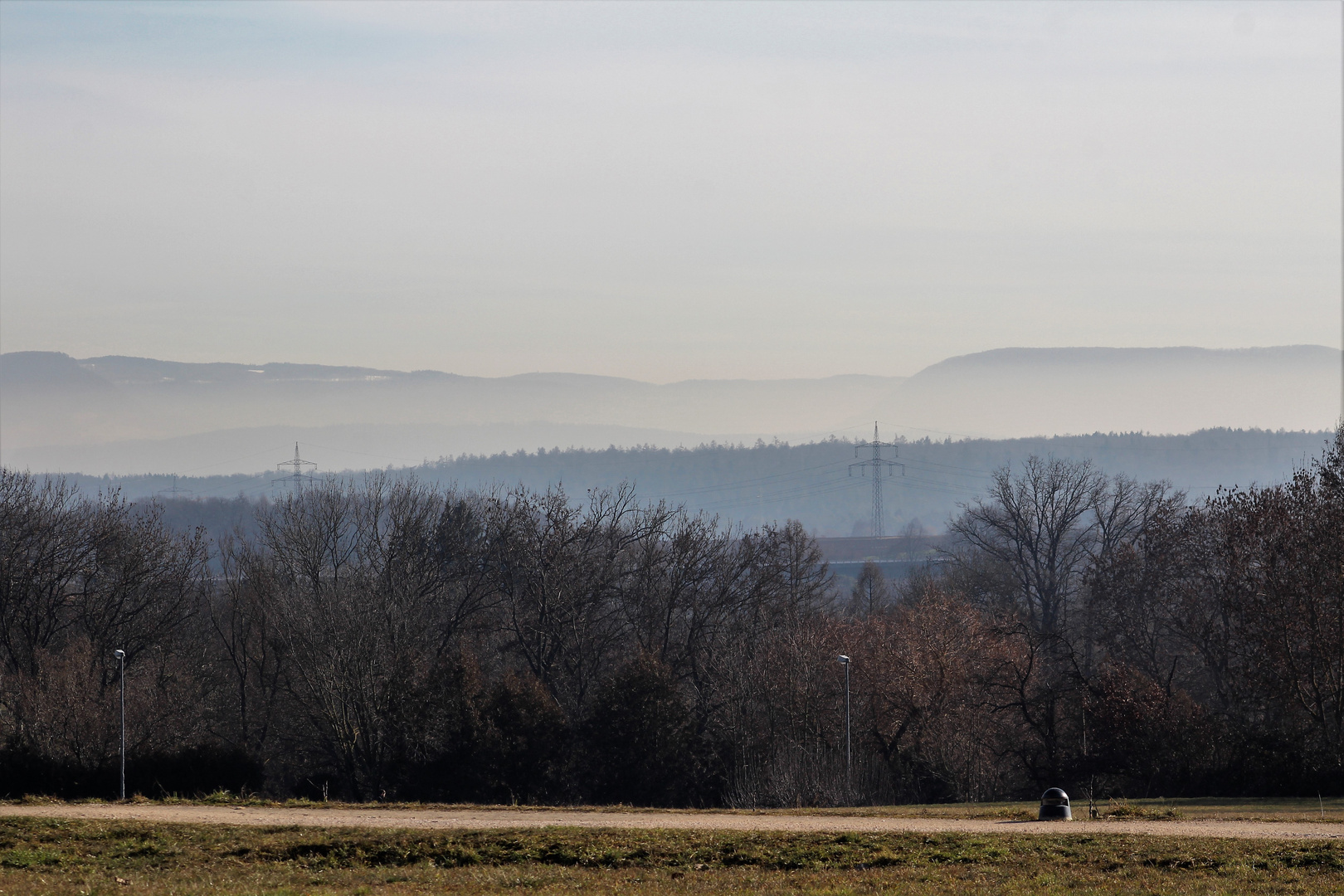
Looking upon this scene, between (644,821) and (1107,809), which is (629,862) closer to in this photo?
(644,821)

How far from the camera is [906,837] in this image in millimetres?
21578

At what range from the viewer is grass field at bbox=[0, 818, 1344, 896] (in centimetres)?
1764

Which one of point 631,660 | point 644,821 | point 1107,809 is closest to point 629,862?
point 644,821

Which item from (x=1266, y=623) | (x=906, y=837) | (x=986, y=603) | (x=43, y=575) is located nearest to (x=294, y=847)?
(x=906, y=837)

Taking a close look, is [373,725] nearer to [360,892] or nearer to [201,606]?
[201,606]

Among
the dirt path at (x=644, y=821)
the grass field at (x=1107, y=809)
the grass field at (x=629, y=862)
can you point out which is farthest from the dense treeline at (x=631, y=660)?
the grass field at (x=629, y=862)

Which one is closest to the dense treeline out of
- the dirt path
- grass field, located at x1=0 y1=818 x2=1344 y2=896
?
the dirt path

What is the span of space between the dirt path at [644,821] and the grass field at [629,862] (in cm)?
141

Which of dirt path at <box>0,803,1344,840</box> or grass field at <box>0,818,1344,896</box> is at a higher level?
grass field at <box>0,818,1344,896</box>

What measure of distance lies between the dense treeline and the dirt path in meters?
8.65

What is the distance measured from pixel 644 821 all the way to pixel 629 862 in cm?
580

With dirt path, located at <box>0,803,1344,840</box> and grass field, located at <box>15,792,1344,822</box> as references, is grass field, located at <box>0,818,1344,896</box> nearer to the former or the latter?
dirt path, located at <box>0,803,1344,840</box>

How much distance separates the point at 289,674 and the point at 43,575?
39.0 feet

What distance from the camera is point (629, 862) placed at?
66.6 ft
